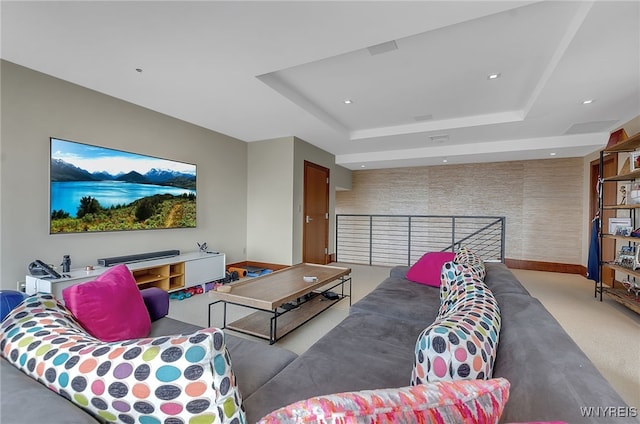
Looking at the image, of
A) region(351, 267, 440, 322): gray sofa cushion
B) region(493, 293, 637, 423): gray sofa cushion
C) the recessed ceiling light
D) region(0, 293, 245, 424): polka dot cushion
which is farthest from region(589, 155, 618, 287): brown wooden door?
region(0, 293, 245, 424): polka dot cushion

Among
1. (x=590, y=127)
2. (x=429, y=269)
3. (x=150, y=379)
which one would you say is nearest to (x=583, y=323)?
(x=429, y=269)

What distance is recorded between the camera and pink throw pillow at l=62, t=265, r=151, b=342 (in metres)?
1.20

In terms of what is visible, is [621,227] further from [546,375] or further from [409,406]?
[409,406]

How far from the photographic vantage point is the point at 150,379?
615mm

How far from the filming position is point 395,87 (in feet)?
10.1

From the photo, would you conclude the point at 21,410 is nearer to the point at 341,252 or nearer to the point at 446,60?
the point at 446,60

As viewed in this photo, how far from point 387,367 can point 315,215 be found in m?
4.26

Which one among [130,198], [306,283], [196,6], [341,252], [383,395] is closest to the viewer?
[383,395]

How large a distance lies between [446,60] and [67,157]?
374 centimetres

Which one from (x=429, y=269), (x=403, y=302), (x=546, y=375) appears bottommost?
(x=403, y=302)

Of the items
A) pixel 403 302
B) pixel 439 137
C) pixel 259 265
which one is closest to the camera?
pixel 403 302

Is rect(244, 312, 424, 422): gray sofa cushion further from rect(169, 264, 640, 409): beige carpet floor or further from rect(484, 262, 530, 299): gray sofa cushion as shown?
rect(169, 264, 640, 409): beige carpet floor

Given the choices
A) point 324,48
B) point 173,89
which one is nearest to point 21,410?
point 324,48

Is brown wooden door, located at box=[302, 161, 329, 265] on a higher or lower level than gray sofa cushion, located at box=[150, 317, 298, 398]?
higher
